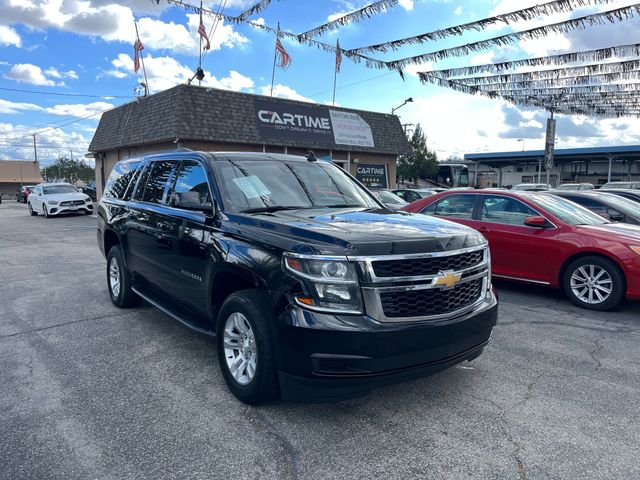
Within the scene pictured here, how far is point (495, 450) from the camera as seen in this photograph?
2912 mm

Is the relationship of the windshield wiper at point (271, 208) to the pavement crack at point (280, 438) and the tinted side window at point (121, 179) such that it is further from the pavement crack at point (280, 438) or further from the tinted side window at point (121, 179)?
the tinted side window at point (121, 179)

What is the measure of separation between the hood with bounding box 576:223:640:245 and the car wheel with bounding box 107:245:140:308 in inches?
238

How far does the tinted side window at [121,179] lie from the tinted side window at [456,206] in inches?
193

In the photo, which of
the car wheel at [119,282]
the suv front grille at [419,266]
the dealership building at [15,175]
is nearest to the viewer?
the suv front grille at [419,266]

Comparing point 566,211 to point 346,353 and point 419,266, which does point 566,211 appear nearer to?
point 419,266

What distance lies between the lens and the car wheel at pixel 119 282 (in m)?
5.81

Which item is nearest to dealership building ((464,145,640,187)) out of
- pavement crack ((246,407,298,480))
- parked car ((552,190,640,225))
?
parked car ((552,190,640,225))

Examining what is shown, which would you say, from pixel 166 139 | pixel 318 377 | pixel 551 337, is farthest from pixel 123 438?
pixel 166 139

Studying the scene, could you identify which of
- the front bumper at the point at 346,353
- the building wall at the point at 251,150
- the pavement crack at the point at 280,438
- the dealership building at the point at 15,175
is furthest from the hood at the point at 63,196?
the dealership building at the point at 15,175

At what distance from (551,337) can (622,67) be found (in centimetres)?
1084

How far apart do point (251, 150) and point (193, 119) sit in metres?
3.18

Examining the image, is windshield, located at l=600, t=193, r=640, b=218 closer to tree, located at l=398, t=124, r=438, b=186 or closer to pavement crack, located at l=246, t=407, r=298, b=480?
pavement crack, located at l=246, t=407, r=298, b=480

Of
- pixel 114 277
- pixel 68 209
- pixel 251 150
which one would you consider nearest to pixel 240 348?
pixel 114 277

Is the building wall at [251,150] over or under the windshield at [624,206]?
over
